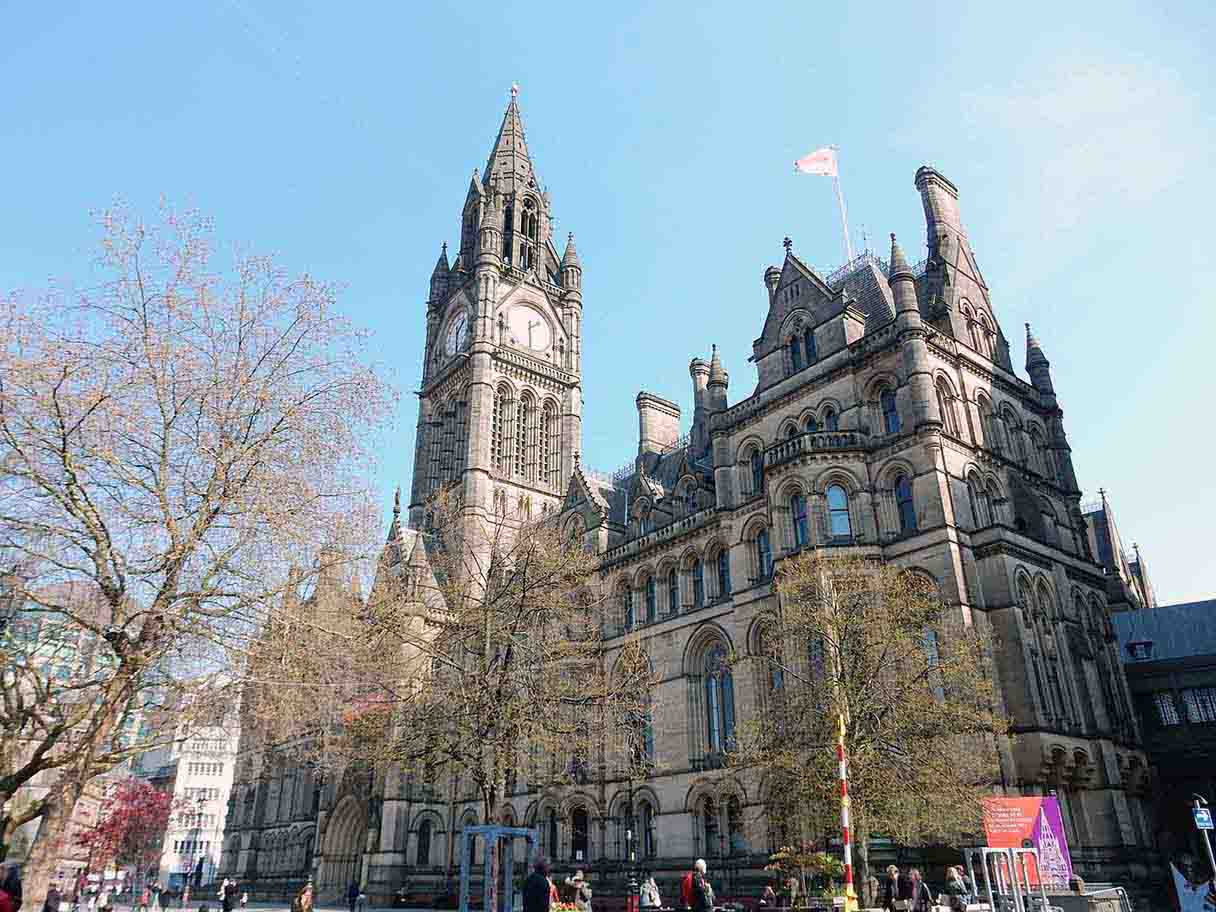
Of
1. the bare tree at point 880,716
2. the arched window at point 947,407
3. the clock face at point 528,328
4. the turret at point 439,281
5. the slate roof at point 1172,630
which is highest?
the turret at point 439,281

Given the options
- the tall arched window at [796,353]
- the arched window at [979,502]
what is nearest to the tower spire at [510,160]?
the tall arched window at [796,353]

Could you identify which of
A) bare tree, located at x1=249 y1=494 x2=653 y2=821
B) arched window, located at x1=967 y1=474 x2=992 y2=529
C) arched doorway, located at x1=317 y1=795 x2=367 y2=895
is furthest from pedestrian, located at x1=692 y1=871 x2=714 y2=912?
arched doorway, located at x1=317 y1=795 x2=367 y2=895

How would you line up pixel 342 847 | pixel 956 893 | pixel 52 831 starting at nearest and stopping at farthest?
pixel 52 831
pixel 956 893
pixel 342 847

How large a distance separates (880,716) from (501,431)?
38.6 metres

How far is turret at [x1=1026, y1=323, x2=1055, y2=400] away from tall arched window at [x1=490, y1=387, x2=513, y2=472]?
31.7 metres

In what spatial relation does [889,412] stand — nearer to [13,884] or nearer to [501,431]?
[13,884]

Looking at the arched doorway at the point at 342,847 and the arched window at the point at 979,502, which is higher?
the arched window at the point at 979,502

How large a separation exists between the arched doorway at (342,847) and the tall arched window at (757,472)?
1143 inches

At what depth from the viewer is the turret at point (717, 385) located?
38.4 m

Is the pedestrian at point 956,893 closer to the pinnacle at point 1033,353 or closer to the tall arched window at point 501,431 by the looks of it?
the pinnacle at point 1033,353

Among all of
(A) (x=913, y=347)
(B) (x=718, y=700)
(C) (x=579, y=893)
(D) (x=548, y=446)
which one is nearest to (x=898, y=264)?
(A) (x=913, y=347)

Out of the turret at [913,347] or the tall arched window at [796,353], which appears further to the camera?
the tall arched window at [796,353]

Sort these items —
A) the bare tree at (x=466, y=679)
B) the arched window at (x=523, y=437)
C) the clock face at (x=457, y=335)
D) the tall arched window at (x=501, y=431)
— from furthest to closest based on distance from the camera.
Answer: the clock face at (x=457, y=335), the arched window at (x=523, y=437), the tall arched window at (x=501, y=431), the bare tree at (x=466, y=679)

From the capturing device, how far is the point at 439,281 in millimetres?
70312
